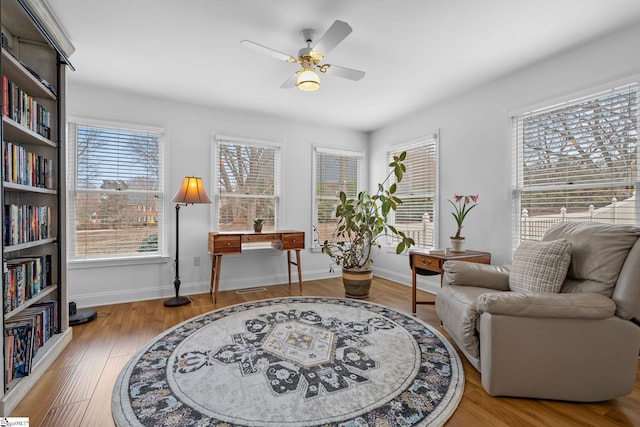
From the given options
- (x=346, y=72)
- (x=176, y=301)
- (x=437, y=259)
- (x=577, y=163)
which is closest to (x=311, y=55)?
(x=346, y=72)

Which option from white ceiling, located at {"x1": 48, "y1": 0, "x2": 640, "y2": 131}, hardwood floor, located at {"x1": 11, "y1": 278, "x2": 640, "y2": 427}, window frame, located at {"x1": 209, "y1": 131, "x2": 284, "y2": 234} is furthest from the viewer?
window frame, located at {"x1": 209, "y1": 131, "x2": 284, "y2": 234}

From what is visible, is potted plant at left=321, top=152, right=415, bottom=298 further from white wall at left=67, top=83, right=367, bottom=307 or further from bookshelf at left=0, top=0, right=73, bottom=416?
→ bookshelf at left=0, top=0, right=73, bottom=416

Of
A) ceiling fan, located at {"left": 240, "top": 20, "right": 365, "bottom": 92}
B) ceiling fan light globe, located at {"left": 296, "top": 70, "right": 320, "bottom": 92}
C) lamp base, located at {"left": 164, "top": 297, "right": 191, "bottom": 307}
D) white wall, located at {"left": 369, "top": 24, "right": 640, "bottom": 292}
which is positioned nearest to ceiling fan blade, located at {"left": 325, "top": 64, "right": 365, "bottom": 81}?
ceiling fan, located at {"left": 240, "top": 20, "right": 365, "bottom": 92}

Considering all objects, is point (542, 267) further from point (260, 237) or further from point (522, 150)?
point (260, 237)

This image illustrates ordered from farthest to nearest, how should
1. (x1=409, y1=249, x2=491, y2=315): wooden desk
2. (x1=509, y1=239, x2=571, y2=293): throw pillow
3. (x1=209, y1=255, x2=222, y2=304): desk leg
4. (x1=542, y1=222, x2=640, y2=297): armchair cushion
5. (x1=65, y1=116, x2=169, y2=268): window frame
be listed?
(x1=209, y1=255, x2=222, y2=304): desk leg < (x1=65, y1=116, x2=169, y2=268): window frame < (x1=409, y1=249, x2=491, y2=315): wooden desk < (x1=509, y1=239, x2=571, y2=293): throw pillow < (x1=542, y1=222, x2=640, y2=297): armchair cushion

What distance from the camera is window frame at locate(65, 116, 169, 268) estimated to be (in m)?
3.38

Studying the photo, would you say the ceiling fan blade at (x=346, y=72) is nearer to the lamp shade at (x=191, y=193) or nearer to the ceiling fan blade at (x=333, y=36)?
the ceiling fan blade at (x=333, y=36)

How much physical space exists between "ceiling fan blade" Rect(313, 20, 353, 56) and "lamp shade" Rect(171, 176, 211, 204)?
2.02m

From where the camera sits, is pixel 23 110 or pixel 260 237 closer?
pixel 23 110

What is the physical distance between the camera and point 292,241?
4.04 meters

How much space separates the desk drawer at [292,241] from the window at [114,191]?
1.53 metres

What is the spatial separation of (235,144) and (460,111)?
2934 mm

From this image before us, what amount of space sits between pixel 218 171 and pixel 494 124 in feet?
11.1

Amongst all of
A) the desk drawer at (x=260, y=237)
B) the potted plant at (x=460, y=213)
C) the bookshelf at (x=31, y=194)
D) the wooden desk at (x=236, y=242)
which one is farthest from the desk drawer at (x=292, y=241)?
the bookshelf at (x=31, y=194)
